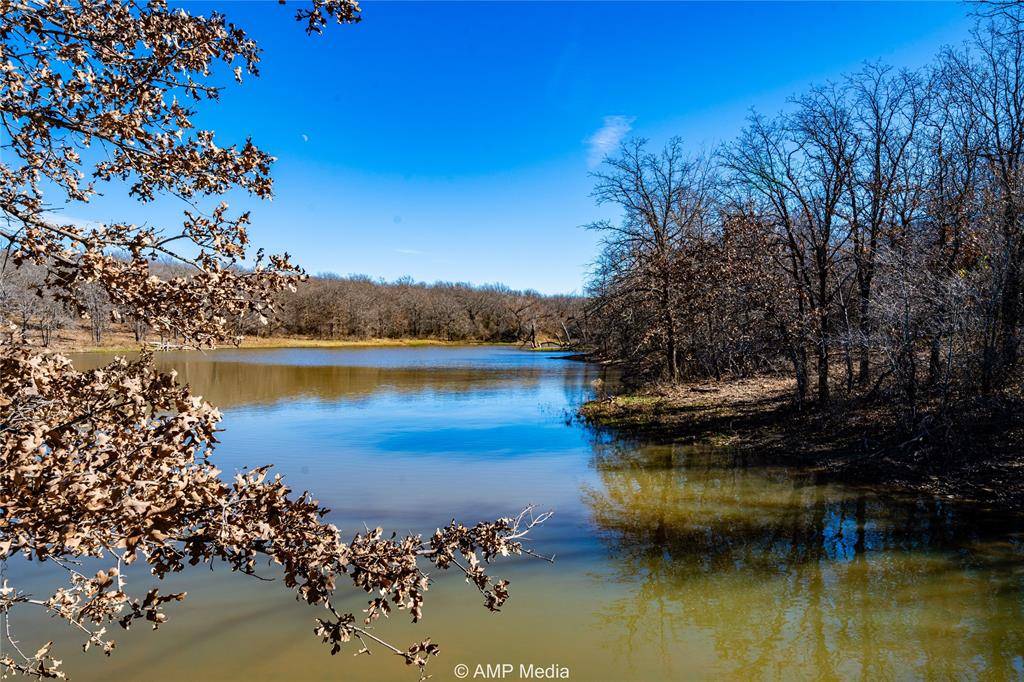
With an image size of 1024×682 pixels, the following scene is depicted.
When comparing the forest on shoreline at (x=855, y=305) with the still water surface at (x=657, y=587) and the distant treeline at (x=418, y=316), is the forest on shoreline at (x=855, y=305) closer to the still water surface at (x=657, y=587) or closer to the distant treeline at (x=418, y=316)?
the still water surface at (x=657, y=587)

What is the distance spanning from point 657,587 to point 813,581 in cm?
197

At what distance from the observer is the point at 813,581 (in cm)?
730

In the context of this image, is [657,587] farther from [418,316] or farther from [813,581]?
[418,316]

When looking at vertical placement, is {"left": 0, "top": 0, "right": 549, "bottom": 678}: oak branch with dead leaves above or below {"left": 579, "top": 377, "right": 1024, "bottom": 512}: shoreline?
above

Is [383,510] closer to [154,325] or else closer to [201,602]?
[201,602]

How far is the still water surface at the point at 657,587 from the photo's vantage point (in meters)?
5.67

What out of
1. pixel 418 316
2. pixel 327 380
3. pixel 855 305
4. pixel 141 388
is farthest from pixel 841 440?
pixel 418 316

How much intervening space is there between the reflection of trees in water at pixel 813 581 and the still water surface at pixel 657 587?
0.09 ft

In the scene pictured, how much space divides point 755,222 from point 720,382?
28.3 feet

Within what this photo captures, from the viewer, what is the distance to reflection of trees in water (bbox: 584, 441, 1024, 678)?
18.8 ft

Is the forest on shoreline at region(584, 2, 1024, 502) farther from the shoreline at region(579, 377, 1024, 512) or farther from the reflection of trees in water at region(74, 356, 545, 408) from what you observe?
the reflection of trees in water at region(74, 356, 545, 408)

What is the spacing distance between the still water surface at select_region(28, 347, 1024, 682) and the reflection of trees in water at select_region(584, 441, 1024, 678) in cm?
3

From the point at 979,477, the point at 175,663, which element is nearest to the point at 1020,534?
the point at 979,477

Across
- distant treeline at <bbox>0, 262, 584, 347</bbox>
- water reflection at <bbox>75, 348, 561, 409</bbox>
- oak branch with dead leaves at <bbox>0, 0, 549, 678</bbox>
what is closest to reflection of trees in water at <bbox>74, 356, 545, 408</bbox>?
water reflection at <bbox>75, 348, 561, 409</bbox>
